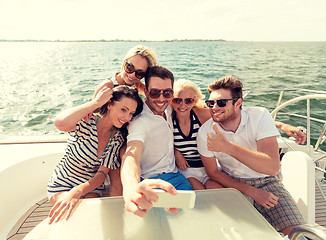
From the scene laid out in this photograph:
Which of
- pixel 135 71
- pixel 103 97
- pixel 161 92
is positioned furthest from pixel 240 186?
pixel 135 71

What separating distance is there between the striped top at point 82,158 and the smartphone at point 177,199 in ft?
2.67

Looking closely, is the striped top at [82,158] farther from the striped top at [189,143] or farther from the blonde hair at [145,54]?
the blonde hair at [145,54]

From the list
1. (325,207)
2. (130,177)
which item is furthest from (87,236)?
(325,207)

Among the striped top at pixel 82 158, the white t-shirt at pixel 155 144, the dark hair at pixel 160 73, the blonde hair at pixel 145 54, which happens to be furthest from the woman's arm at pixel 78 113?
the blonde hair at pixel 145 54

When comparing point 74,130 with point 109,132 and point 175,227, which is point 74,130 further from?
point 175,227

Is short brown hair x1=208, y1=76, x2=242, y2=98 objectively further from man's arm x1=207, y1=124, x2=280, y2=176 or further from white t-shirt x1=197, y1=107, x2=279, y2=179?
man's arm x1=207, y1=124, x2=280, y2=176

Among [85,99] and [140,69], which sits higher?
[140,69]

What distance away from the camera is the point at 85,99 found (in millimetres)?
8836

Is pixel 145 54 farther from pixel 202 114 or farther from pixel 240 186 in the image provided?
pixel 240 186

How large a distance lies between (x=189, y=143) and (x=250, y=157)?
0.50 metres

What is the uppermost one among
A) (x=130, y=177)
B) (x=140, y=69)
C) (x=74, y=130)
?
(x=140, y=69)

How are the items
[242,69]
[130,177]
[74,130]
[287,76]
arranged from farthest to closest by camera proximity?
[242,69]
[287,76]
[74,130]
[130,177]

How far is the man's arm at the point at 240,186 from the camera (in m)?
1.53

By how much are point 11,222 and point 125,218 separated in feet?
4.51
